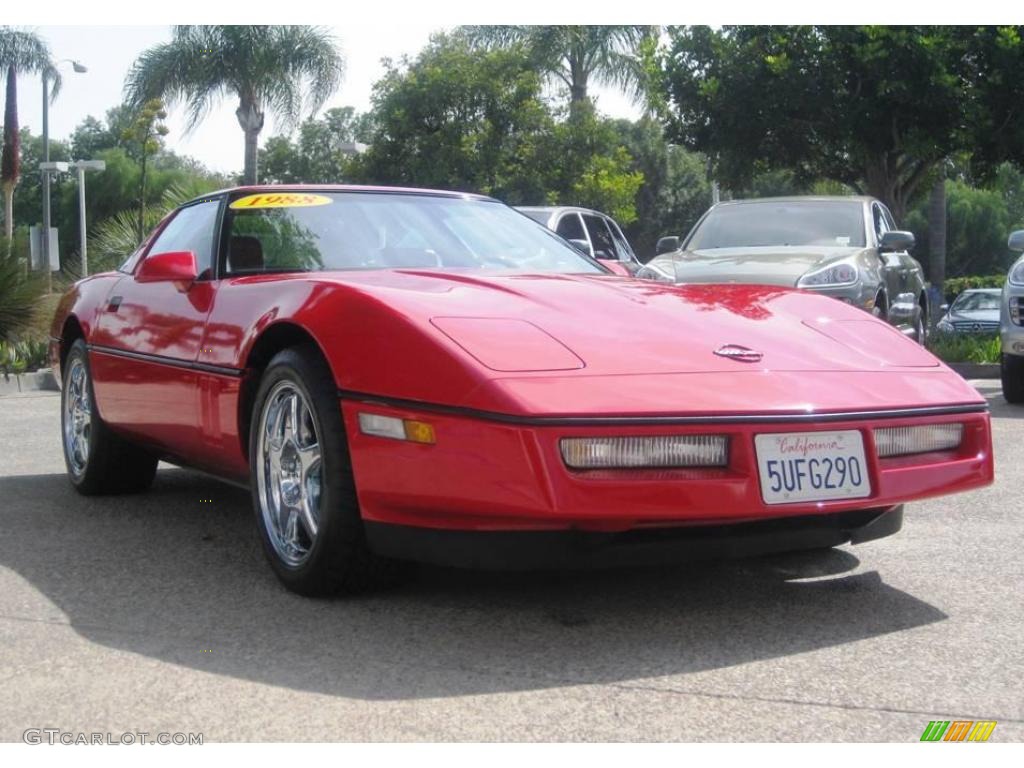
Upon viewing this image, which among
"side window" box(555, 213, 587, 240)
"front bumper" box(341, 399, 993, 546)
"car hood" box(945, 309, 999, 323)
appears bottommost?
"car hood" box(945, 309, 999, 323)

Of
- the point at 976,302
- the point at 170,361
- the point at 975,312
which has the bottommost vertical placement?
the point at 975,312

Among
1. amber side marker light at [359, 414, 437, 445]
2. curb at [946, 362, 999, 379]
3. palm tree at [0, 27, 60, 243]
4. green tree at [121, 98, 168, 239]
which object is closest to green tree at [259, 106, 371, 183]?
palm tree at [0, 27, 60, 243]

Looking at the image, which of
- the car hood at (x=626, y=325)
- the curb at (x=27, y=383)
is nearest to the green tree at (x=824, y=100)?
the curb at (x=27, y=383)

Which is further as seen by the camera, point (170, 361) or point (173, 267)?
point (170, 361)

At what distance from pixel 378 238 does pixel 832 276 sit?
5.35 meters

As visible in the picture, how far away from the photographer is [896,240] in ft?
33.3

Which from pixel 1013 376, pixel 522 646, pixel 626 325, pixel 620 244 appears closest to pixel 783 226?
pixel 1013 376

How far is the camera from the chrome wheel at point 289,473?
3.97 meters

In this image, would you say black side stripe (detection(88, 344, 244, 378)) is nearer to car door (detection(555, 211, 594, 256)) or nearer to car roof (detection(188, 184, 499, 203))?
car roof (detection(188, 184, 499, 203))

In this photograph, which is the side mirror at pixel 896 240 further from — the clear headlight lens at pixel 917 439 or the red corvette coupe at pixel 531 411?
the clear headlight lens at pixel 917 439

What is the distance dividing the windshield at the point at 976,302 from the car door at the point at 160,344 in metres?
19.7

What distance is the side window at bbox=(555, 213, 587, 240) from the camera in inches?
535

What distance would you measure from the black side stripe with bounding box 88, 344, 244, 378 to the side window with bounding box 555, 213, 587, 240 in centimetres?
827

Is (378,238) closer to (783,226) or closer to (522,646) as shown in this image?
(522,646)
